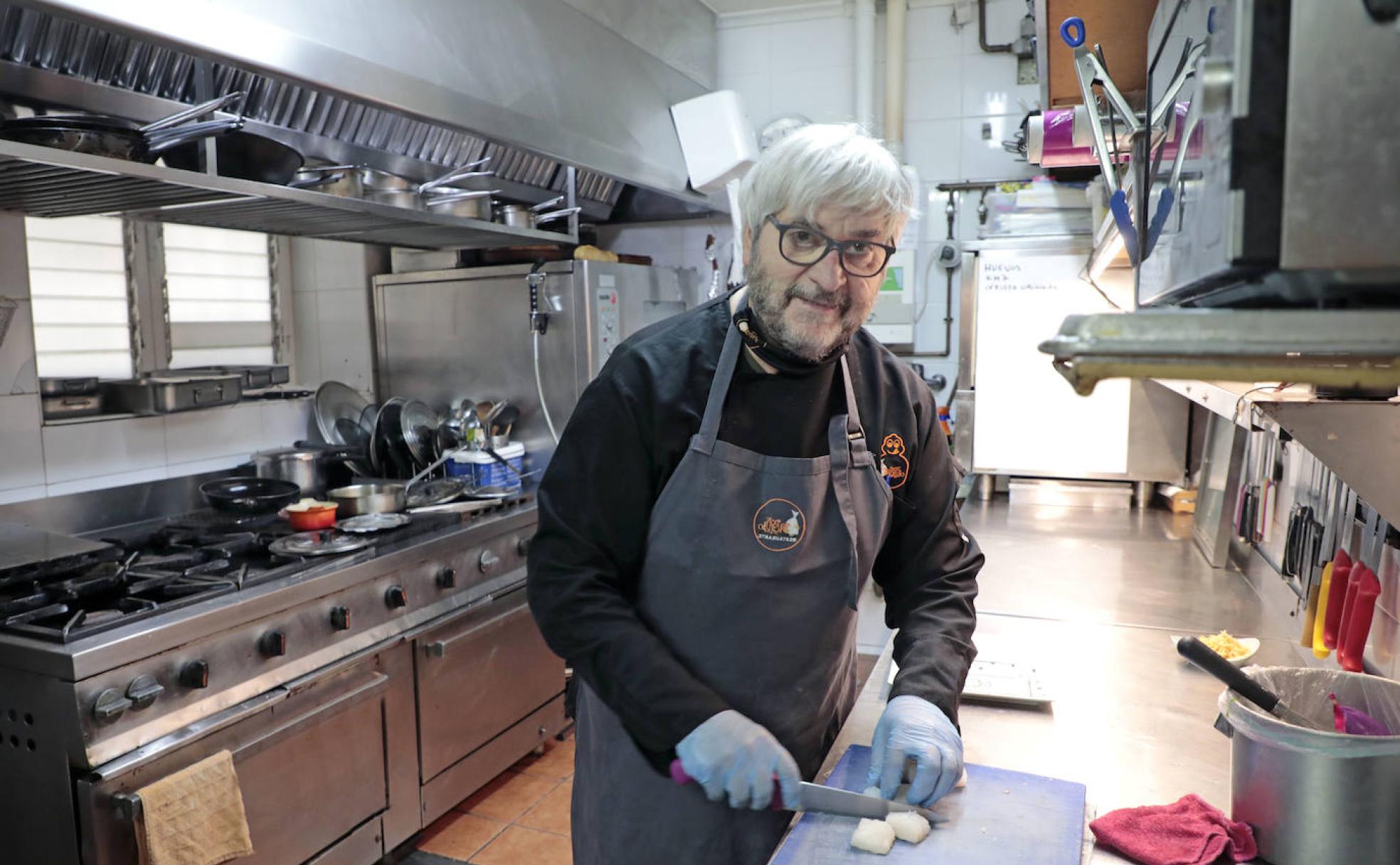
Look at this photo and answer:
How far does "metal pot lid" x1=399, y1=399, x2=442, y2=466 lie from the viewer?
3268 millimetres

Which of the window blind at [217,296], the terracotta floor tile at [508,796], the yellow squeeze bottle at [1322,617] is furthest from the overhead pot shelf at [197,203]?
the yellow squeeze bottle at [1322,617]

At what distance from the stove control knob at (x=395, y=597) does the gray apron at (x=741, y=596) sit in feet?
3.92

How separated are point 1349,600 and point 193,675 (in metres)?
2.17

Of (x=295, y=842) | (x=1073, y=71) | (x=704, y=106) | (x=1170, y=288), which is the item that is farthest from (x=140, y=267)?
(x=1170, y=288)

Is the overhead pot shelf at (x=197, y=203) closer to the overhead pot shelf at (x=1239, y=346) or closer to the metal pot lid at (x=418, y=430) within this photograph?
the metal pot lid at (x=418, y=430)

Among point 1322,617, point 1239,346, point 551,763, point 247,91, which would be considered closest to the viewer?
point 1239,346

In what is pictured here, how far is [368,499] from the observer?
286cm

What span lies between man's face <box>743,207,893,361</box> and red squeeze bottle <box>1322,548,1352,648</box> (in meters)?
1.03

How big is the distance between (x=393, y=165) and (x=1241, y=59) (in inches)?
120

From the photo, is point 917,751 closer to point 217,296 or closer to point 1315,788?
point 1315,788

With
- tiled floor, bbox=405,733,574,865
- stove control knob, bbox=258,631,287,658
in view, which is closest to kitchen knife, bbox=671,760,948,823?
stove control knob, bbox=258,631,287,658

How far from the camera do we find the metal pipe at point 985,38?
3859mm

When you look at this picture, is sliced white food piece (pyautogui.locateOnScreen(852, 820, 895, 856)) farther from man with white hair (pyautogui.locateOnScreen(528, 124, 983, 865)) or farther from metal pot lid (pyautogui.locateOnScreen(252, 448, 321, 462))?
metal pot lid (pyautogui.locateOnScreen(252, 448, 321, 462))

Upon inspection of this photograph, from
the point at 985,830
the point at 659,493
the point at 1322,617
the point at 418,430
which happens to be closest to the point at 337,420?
the point at 418,430
